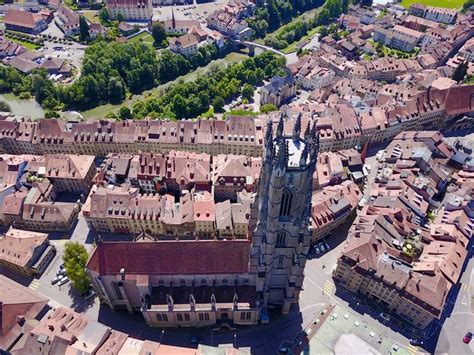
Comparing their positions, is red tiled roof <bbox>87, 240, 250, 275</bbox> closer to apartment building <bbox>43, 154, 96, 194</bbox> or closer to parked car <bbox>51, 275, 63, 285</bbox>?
parked car <bbox>51, 275, 63, 285</bbox>

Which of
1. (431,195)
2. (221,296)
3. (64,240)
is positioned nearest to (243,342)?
(221,296)

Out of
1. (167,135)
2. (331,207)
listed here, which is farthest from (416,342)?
(167,135)

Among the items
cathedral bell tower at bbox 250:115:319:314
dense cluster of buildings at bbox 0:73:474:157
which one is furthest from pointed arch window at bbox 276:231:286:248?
dense cluster of buildings at bbox 0:73:474:157

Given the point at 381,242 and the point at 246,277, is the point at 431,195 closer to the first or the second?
the point at 381,242

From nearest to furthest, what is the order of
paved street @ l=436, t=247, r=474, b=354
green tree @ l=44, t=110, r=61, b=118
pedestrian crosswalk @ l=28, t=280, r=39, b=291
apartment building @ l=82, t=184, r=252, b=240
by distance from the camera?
paved street @ l=436, t=247, r=474, b=354 < pedestrian crosswalk @ l=28, t=280, r=39, b=291 < apartment building @ l=82, t=184, r=252, b=240 < green tree @ l=44, t=110, r=61, b=118

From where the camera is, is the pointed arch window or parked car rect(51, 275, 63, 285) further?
parked car rect(51, 275, 63, 285)

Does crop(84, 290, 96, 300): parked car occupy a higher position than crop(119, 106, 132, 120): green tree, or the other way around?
crop(119, 106, 132, 120): green tree
